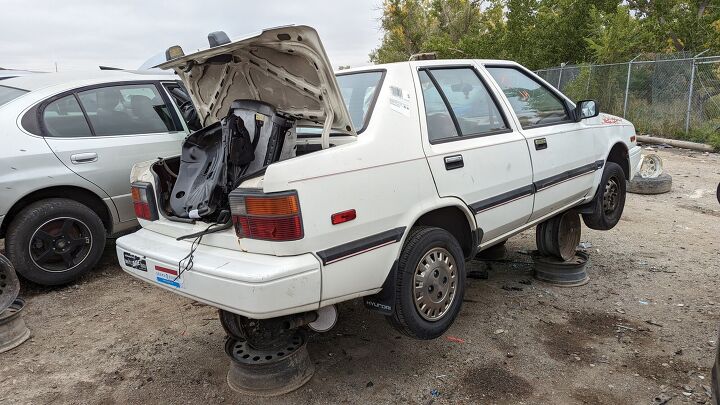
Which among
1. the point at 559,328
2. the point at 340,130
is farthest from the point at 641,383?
the point at 340,130

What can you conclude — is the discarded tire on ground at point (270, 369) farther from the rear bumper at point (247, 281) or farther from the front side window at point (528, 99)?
the front side window at point (528, 99)

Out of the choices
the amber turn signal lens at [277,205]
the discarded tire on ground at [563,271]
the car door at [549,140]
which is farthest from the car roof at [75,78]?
the discarded tire on ground at [563,271]

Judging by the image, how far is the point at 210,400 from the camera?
2850 millimetres

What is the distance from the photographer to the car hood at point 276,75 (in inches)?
98.3

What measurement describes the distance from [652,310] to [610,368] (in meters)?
1.02

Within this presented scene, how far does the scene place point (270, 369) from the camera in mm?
2865

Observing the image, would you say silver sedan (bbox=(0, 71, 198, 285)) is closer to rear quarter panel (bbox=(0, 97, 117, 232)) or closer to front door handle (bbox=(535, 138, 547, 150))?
rear quarter panel (bbox=(0, 97, 117, 232))

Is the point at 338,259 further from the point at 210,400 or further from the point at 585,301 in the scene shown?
the point at 585,301

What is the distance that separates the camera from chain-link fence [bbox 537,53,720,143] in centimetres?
1193

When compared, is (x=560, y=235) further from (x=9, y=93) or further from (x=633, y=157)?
(x=9, y=93)

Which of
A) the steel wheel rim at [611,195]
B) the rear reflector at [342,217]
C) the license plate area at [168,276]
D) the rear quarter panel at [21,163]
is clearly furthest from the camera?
the steel wheel rim at [611,195]

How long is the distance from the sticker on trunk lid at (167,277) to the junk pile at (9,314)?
1.57 metres

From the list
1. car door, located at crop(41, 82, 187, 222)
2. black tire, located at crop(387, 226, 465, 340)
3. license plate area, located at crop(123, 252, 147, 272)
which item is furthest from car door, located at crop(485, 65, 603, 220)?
car door, located at crop(41, 82, 187, 222)

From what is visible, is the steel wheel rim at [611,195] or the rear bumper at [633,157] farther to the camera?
the rear bumper at [633,157]
